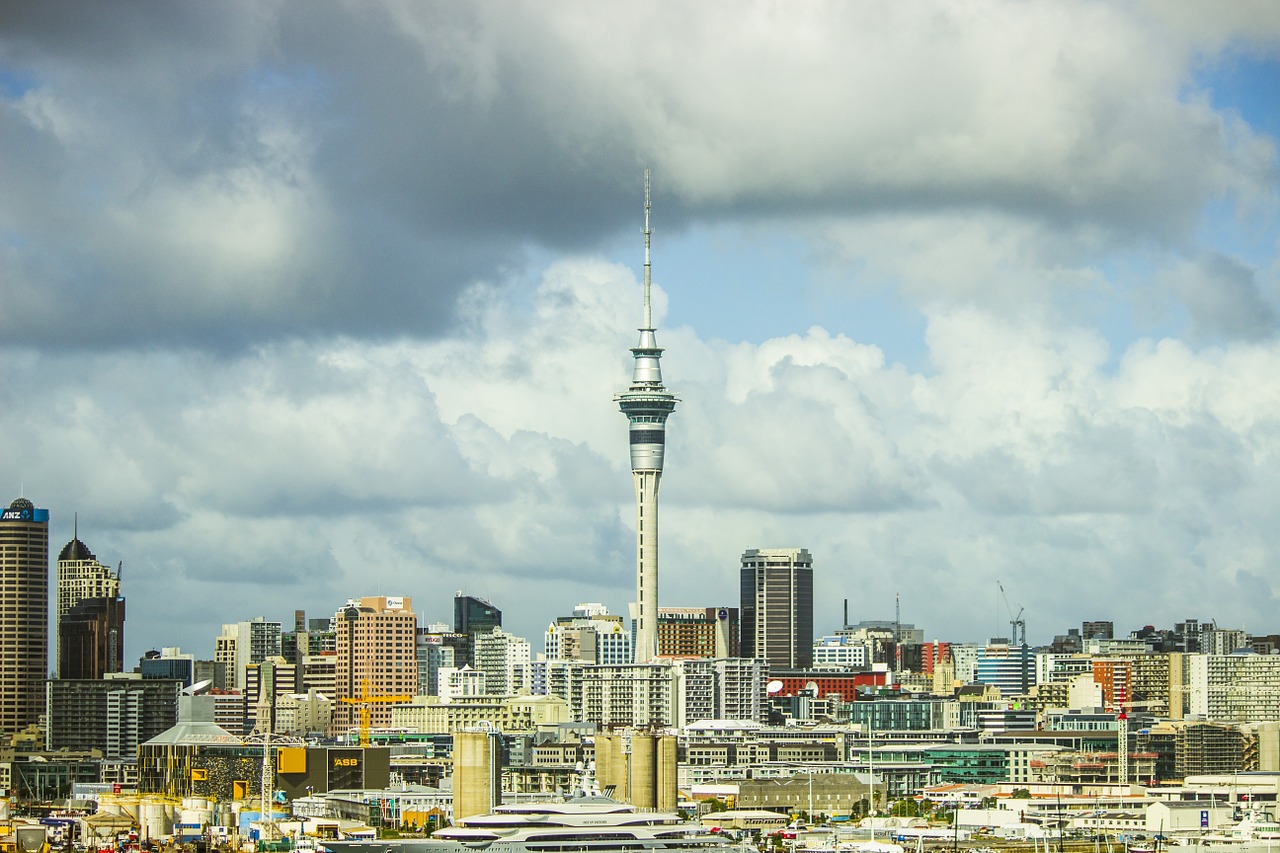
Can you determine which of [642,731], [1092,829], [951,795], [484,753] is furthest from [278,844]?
[951,795]

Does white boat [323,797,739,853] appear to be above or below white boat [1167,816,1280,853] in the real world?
above

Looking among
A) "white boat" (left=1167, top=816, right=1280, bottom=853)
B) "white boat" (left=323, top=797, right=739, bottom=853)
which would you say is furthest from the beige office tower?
"white boat" (left=1167, top=816, right=1280, bottom=853)

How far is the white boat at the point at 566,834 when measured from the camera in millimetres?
115125

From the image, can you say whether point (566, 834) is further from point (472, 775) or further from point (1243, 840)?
point (1243, 840)

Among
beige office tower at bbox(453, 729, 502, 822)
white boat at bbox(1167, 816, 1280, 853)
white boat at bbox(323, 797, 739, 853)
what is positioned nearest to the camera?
white boat at bbox(323, 797, 739, 853)

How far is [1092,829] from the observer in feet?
510

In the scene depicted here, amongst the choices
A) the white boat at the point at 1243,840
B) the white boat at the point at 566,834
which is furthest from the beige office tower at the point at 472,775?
the white boat at the point at 1243,840

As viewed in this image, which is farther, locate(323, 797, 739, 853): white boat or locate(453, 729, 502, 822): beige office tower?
locate(453, 729, 502, 822): beige office tower

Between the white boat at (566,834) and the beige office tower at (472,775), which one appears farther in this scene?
the beige office tower at (472,775)

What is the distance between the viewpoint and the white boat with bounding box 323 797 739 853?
11512cm

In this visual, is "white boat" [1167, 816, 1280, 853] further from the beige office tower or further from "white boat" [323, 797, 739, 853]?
the beige office tower

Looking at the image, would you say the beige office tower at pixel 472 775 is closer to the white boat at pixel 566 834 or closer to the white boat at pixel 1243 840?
the white boat at pixel 566 834

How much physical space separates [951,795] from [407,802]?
4157 centimetres

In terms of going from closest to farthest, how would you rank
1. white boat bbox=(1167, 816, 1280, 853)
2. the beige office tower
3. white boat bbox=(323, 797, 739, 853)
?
white boat bbox=(323, 797, 739, 853) → white boat bbox=(1167, 816, 1280, 853) → the beige office tower
